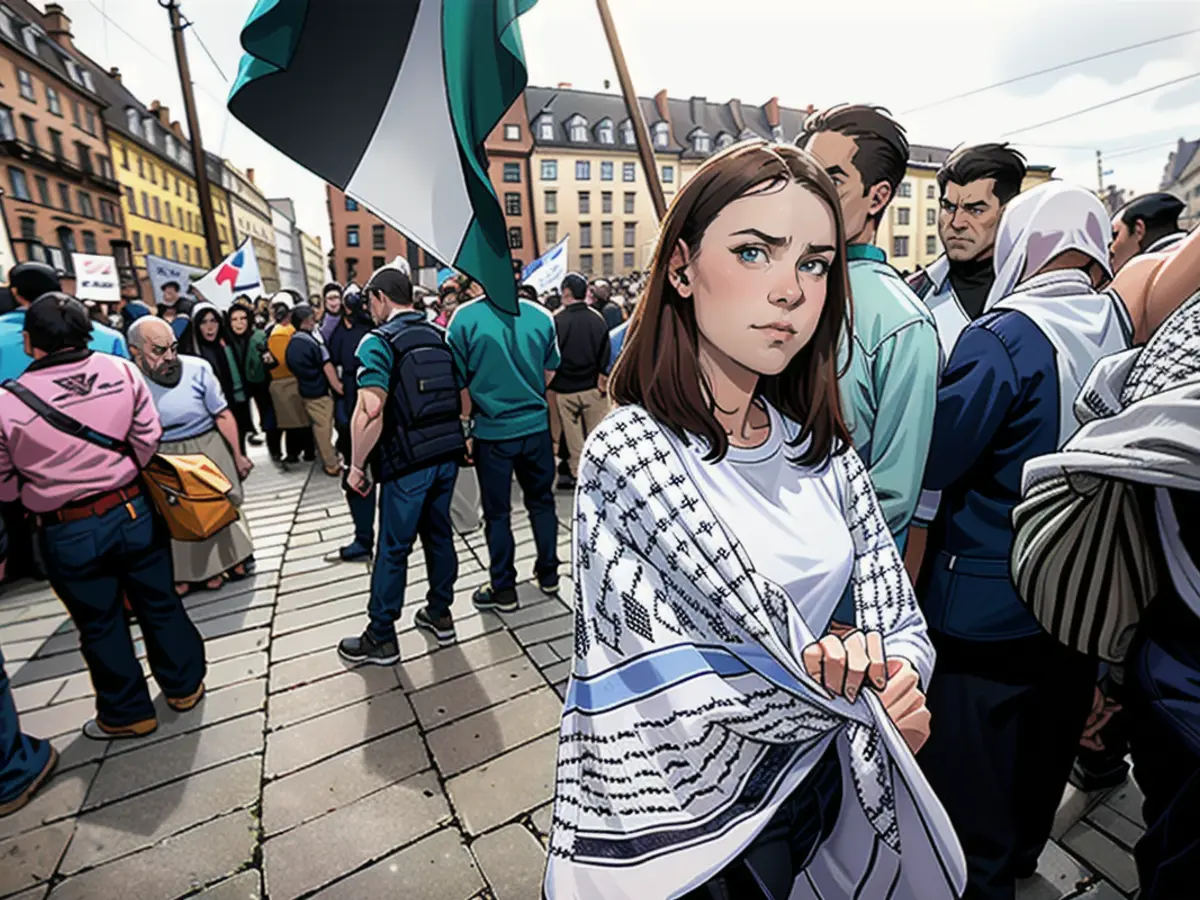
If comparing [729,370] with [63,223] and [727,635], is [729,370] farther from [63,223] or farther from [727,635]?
[63,223]

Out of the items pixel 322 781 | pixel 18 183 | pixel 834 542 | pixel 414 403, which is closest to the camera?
pixel 834 542

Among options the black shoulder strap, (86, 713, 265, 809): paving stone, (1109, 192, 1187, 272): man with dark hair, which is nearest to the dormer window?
(1109, 192, 1187, 272): man with dark hair

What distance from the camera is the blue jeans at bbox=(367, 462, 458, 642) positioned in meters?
3.30

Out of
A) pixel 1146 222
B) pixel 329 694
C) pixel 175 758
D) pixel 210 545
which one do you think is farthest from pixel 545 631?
pixel 1146 222

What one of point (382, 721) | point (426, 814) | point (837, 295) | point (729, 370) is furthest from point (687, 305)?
point (382, 721)

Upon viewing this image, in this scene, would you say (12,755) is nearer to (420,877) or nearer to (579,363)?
(420,877)

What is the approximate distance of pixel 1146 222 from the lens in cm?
379

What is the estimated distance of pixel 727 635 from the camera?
100cm

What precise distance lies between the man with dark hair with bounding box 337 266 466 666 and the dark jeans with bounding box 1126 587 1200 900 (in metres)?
2.95

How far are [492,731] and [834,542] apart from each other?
2233mm

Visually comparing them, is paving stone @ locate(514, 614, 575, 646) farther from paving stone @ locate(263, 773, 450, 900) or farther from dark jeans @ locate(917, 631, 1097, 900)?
dark jeans @ locate(917, 631, 1097, 900)

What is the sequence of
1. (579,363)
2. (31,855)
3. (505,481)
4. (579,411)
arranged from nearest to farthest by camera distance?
1. (31,855)
2. (505,481)
3. (579,363)
4. (579,411)

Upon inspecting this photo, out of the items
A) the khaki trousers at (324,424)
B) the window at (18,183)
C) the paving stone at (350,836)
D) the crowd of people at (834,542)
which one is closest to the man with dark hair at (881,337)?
the crowd of people at (834,542)

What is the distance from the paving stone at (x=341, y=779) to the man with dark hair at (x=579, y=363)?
416 centimetres
